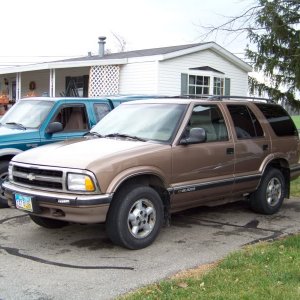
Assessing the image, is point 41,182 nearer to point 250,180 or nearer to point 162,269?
point 162,269

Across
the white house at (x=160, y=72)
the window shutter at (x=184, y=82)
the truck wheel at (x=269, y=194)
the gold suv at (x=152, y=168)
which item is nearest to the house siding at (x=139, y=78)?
the white house at (x=160, y=72)

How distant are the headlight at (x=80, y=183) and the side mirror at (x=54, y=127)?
3.10 meters

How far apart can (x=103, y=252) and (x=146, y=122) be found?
1.85 m

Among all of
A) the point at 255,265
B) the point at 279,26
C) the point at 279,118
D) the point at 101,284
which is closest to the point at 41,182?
the point at 101,284

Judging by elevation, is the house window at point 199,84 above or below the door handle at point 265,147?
above

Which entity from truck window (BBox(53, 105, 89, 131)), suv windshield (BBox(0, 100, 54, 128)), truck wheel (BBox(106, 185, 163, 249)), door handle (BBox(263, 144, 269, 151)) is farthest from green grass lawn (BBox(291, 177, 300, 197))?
suv windshield (BBox(0, 100, 54, 128))

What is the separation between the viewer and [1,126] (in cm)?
894

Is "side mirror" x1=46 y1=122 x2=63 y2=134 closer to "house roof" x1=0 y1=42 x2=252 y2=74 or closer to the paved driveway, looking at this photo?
the paved driveway

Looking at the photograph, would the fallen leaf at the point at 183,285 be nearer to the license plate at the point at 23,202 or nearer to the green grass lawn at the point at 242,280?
the green grass lawn at the point at 242,280

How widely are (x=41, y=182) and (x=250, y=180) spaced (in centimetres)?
315

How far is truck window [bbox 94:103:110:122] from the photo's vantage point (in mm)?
9310

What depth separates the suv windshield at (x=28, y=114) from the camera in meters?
8.76

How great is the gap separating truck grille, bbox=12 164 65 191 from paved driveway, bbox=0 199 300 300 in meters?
0.76

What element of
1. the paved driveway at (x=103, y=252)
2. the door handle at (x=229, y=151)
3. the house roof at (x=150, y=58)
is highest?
the house roof at (x=150, y=58)
